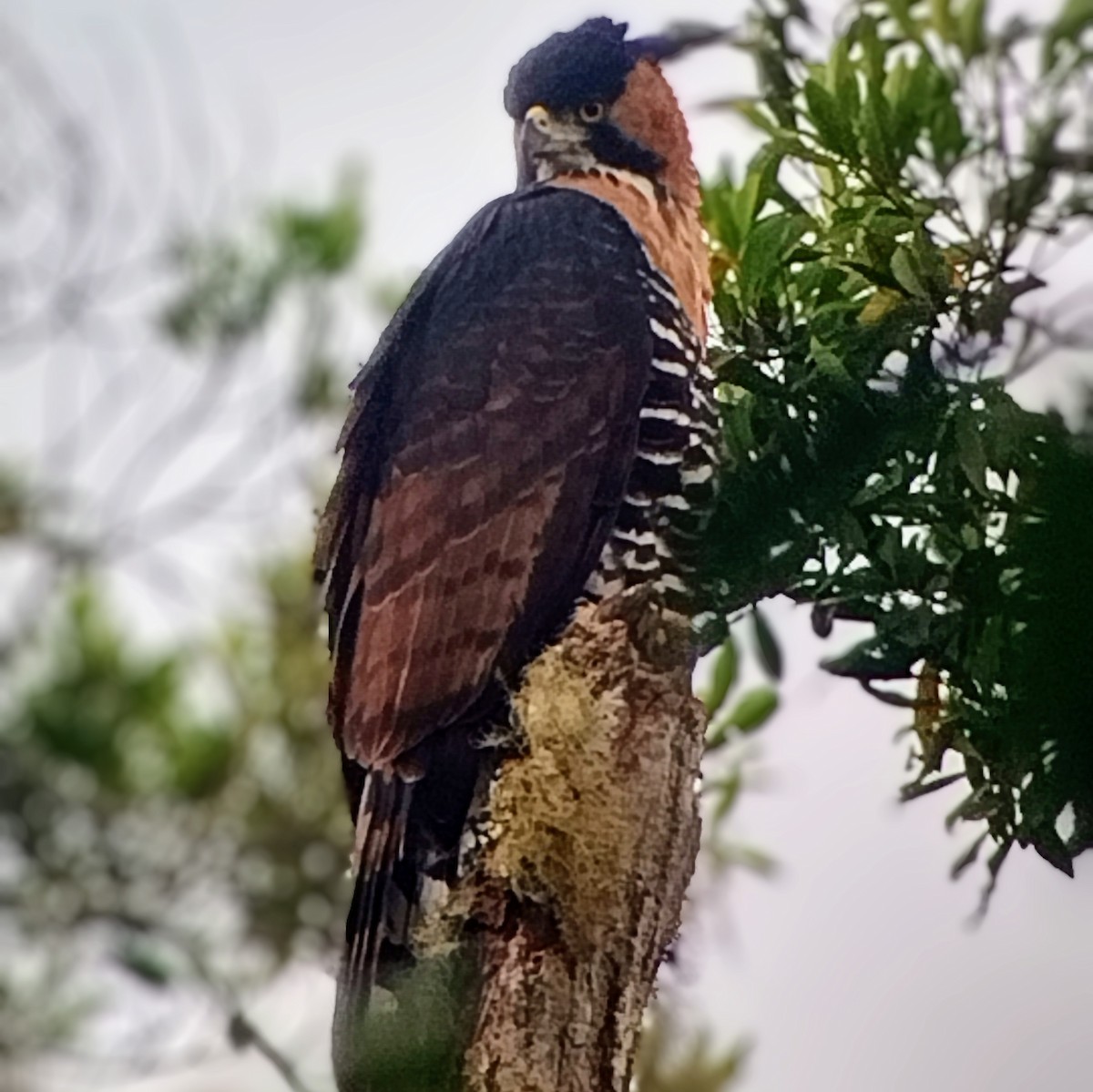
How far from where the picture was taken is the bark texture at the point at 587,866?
0.72 m

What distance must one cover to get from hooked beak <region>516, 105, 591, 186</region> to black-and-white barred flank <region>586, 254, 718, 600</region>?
4.8 inches

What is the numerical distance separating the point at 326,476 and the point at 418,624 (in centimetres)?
32

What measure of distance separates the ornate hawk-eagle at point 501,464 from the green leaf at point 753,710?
13 cm

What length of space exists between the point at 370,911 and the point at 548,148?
0.45 m

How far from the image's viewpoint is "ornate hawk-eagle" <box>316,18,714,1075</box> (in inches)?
31.4

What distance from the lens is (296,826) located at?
112cm

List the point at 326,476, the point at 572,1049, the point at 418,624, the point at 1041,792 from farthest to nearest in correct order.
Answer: the point at 326,476 → the point at 418,624 → the point at 572,1049 → the point at 1041,792

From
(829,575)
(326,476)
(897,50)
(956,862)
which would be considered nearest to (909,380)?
(829,575)

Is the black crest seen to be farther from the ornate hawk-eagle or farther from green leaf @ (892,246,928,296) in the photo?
green leaf @ (892,246,928,296)

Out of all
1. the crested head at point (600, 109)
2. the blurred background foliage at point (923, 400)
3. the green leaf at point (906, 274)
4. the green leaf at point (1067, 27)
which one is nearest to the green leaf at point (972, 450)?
the blurred background foliage at point (923, 400)

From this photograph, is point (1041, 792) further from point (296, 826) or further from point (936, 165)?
point (296, 826)

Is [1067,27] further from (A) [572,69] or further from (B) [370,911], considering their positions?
(B) [370,911]

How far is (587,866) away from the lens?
29.3 inches

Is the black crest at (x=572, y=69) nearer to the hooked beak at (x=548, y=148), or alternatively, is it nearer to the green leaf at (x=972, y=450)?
the hooked beak at (x=548, y=148)
